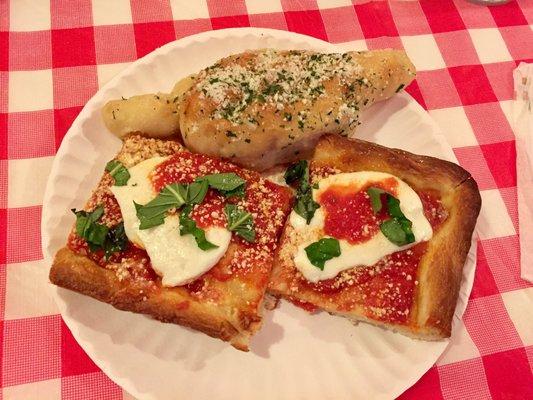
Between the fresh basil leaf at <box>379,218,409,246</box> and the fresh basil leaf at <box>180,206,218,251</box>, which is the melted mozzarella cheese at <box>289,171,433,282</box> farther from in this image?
the fresh basil leaf at <box>180,206,218,251</box>

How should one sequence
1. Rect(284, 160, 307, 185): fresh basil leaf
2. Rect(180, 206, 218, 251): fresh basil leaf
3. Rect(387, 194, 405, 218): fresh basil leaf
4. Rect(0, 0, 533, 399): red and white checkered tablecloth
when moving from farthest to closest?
Rect(284, 160, 307, 185): fresh basil leaf → Rect(0, 0, 533, 399): red and white checkered tablecloth → Rect(387, 194, 405, 218): fresh basil leaf → Rect(180, 206, 218, 251): fresh basil leaf

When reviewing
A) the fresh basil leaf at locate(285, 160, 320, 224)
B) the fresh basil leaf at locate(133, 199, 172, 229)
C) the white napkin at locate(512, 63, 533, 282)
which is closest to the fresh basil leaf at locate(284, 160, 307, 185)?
the fresh basil leaf at locate(285, 160, 320, 224)

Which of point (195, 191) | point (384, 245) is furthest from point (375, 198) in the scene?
point (195, 191)

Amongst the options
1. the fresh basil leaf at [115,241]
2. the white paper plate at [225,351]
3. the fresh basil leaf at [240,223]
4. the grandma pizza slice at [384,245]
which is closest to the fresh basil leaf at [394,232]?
the grandma pizza slice at [384,245]

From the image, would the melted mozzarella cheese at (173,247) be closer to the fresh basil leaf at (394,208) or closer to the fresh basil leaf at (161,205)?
the fresh basil leaf at (161,205)

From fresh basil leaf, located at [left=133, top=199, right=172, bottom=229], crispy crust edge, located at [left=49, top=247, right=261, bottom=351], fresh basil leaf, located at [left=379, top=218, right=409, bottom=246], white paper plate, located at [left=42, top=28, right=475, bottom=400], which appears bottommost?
white paper plate, located at [left=42, top=28, right=475, bottom=400]
